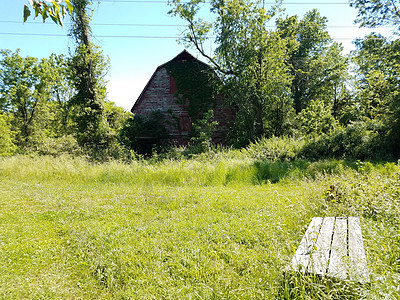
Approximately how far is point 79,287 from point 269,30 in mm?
19223

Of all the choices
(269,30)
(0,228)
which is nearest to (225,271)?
(0,228)

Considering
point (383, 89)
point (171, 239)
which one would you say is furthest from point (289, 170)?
point (383, 89)

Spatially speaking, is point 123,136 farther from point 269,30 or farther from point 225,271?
point 225,271

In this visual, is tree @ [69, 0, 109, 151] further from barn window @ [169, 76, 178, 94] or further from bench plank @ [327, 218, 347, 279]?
bench plank @ [327, 218, 347, 279]

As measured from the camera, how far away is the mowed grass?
2650 mm

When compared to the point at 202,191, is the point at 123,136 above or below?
above

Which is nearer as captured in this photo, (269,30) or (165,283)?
(165,283)

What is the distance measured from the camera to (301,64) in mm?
24562

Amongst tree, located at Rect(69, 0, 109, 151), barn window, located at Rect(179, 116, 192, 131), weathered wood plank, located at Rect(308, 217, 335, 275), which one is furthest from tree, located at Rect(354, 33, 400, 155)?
tree, located at Rect(69, 0, 109, 151)

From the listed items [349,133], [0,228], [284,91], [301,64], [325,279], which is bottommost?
[0,228]

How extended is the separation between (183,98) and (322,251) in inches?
767

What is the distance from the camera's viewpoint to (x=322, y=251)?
8.00ft

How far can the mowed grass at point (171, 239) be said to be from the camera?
8.70 ft

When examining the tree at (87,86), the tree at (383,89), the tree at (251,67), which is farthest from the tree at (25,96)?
the tree at (383,89)
